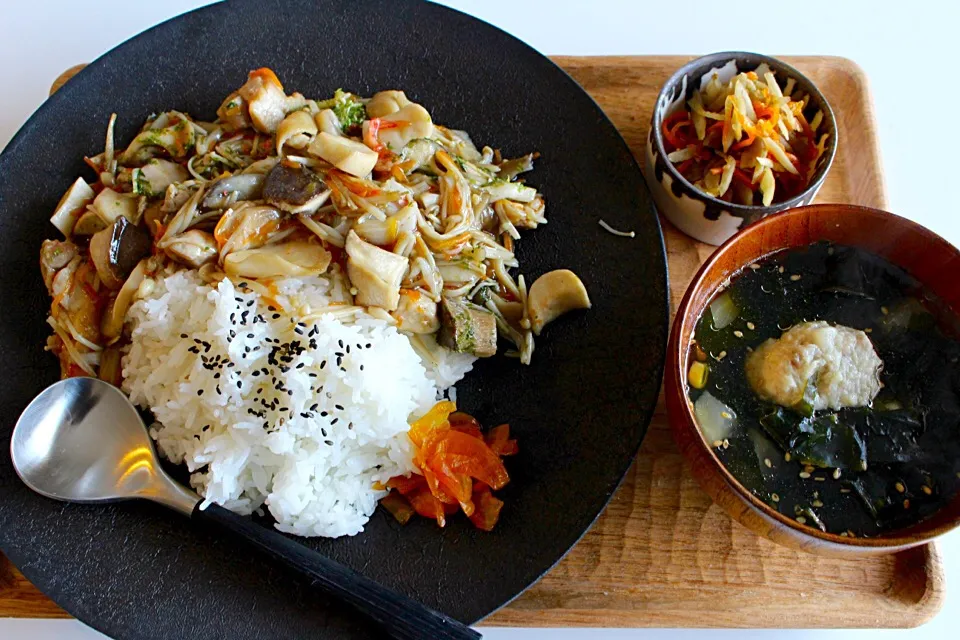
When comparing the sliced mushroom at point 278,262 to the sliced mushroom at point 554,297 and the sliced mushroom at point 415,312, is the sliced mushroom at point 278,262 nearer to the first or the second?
the sliced mushroom at point 415,312

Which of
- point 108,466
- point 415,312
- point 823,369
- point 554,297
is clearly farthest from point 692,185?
point 108,466

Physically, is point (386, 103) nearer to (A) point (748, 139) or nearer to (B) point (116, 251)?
(B) point (116, 251)

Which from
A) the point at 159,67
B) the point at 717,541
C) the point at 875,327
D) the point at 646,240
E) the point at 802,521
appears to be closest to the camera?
the point at 802,521

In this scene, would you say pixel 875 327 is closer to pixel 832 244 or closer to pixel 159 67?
pixel 832 244

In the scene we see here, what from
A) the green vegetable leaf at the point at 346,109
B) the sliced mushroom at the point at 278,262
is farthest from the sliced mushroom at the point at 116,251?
the green vegetable leaf at the point at 346,109

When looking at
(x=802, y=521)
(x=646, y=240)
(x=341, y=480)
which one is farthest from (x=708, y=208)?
(x=341, y=480)
